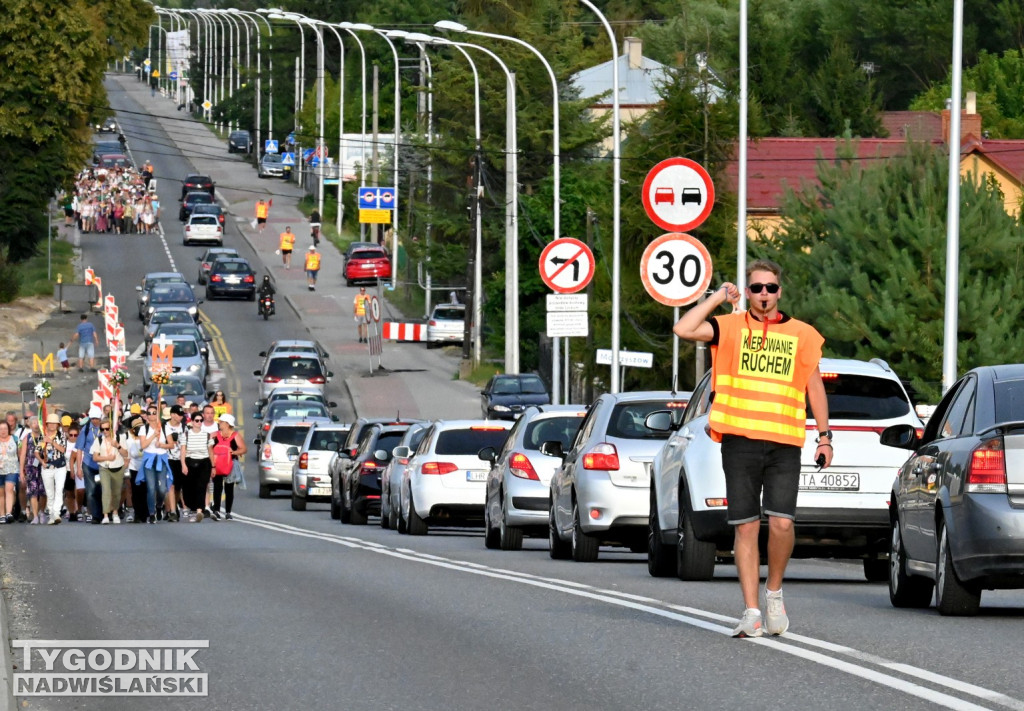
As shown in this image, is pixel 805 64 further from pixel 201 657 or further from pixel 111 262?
pixel 201 657

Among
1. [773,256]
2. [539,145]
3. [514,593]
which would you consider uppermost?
[539,145]

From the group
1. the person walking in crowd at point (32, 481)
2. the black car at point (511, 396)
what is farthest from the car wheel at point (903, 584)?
the black car at point (511, 396)

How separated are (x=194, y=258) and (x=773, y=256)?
5701 centimetres

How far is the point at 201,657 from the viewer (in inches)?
439

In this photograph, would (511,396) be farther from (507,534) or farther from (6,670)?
(6,670)

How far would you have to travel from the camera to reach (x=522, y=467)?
72.5ft

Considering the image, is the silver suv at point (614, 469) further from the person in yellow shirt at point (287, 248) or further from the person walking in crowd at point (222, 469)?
the person in yellow shirt at point (287, 248)

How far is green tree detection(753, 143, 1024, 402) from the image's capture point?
121 feet

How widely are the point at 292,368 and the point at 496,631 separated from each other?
4747cm

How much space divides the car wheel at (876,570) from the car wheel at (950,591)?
4.46 meters

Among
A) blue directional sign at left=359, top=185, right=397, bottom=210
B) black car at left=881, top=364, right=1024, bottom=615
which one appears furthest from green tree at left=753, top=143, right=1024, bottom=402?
blue directional sign at left=359, top=185, right=397, bottom=210

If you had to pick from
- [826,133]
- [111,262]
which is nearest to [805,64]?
[826,133]

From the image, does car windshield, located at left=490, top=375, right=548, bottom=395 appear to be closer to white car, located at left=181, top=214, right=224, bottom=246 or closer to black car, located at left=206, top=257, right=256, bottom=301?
black car, located at left=206, top=257, right=256, bottom=301

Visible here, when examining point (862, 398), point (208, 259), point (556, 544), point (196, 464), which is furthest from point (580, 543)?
point (208, 259)
